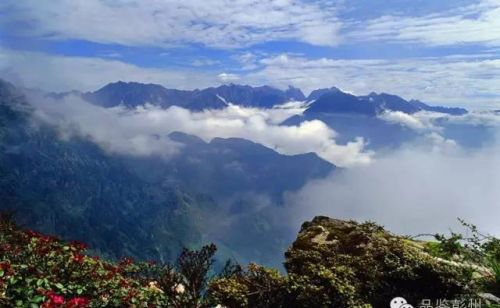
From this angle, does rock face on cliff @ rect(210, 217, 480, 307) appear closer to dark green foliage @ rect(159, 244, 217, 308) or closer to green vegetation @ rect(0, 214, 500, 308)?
green vegetation @ rect(0, 214, 500, 308)

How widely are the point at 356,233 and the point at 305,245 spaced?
1.69 m

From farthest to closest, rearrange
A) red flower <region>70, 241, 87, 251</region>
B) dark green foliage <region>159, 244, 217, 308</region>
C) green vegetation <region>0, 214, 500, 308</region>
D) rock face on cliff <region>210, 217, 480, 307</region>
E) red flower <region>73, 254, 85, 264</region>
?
red flower <region>70, 241, 87, 251</region>
red flower <region>73, 254, 85, 264</region>
rock face on cliff <region>210, 217, 480, 307</region>
green vegetation <region>0, 214, 500, 308</region>
dark green foliage <region>159, 244, 217, 308</region>

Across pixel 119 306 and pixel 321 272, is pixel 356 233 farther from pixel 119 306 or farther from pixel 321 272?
pixel 119 306

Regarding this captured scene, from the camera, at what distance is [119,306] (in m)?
12.2

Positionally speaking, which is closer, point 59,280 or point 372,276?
point 372,276

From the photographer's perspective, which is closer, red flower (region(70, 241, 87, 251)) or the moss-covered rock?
the moss-covered rock

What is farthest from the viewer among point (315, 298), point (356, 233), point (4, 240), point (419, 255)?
point (4, 240)

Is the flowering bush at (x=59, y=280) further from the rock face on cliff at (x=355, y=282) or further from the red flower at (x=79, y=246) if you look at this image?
the rock face on cliff at (x=355, y=282)

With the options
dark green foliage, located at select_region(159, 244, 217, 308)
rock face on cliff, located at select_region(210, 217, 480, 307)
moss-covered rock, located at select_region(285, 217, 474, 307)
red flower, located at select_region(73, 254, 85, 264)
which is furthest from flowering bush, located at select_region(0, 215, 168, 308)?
moss-covered rock, located at select_region(285, 217, 474, 307)

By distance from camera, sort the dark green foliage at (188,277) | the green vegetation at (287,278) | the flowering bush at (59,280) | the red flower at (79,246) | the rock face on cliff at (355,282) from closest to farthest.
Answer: the flowering bush at (59,280)
the dark green foliage at (188,277)
the green vegetation at (287,278)
the rock face on cliff at (355,282)
the red flower at (79,246)

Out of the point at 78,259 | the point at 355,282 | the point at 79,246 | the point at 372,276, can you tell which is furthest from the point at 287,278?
the point at 79,246

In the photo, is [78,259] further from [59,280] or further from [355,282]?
[355,282]

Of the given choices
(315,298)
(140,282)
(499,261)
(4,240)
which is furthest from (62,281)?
(499,261)

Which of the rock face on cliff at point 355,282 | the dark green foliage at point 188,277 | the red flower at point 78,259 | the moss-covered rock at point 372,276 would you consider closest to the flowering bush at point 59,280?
the red flower at point 78,259
